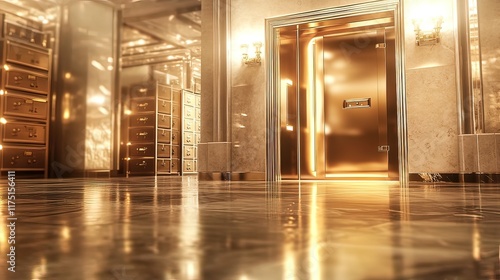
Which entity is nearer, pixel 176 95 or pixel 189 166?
pixel 176 95

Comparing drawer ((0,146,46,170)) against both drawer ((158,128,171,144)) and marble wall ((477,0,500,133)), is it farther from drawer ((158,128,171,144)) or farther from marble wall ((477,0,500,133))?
marble wall ((477,0,500,133))

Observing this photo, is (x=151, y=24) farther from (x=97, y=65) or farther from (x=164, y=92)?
(x=97, y=65)

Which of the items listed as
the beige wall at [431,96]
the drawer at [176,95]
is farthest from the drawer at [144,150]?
the beige wall at [431,96]

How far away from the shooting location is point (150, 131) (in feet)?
32.6

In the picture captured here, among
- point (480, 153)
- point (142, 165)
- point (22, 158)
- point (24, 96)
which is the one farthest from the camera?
point (142, 165)

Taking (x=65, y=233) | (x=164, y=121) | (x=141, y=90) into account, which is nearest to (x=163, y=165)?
(x=164, y=121)

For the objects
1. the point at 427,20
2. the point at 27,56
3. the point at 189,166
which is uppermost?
the point at 27,56

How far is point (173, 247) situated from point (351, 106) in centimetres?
547

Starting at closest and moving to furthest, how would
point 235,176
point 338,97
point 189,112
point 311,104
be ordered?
1. point 235,176
2. point 338,97
3. point 311,104
4. point 189,112

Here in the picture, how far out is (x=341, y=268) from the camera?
0.35 m

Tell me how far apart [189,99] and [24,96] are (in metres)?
4.71

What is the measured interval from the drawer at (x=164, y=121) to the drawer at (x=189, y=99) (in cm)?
87

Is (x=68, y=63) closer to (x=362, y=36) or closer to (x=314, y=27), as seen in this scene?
(x=314, y=27)

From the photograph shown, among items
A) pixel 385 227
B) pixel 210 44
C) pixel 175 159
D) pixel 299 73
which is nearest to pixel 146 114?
pixel 175 159
